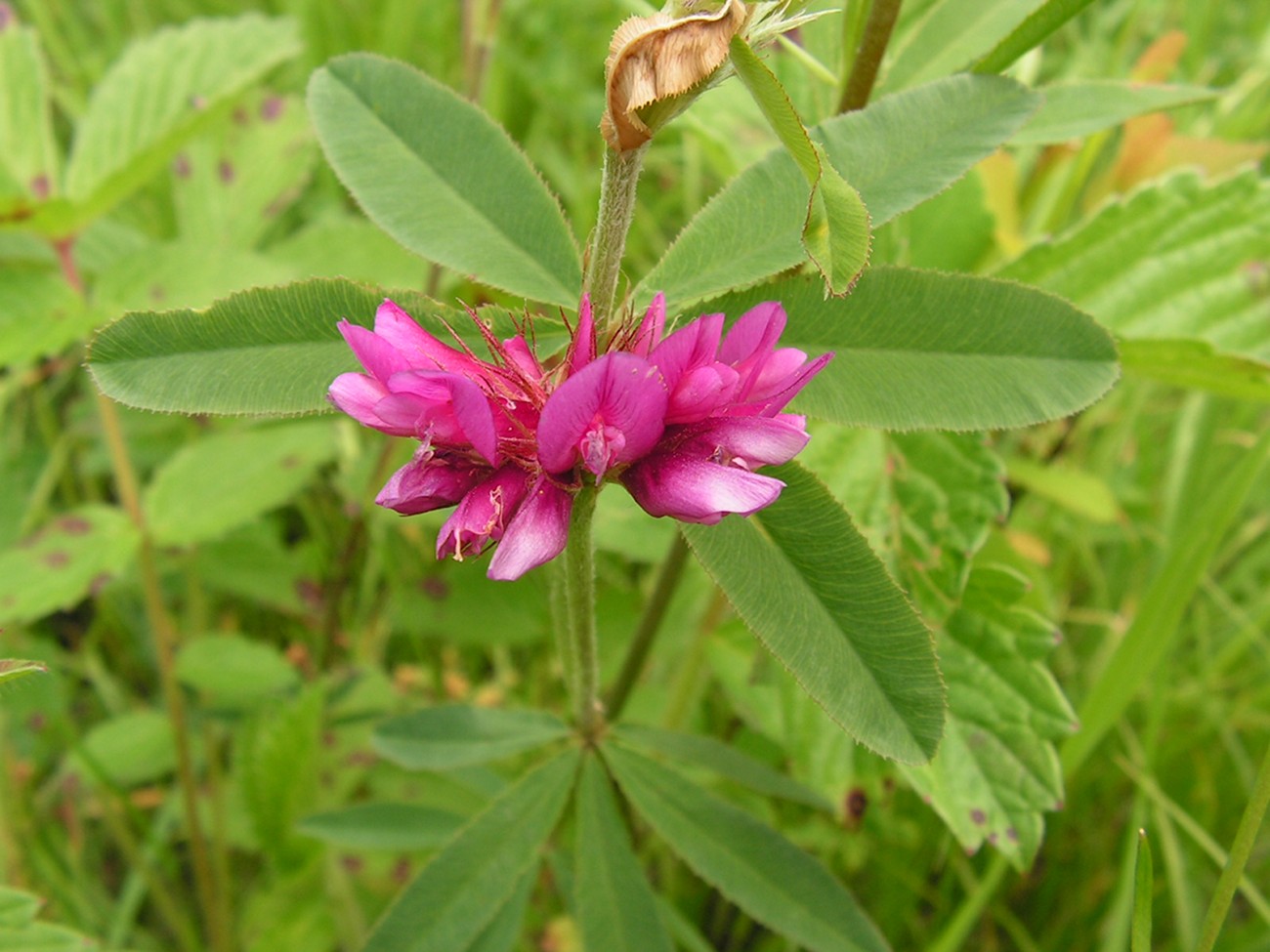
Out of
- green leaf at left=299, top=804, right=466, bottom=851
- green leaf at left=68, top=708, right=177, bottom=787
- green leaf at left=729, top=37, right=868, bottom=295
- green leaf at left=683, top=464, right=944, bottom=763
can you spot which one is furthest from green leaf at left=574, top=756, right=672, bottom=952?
green leaf at left=68, top=708, right=177, bottom=787

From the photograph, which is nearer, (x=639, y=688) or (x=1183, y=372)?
(x=1183, y=372)

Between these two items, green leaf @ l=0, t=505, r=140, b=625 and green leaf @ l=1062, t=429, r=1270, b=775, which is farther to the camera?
green leaf @ l=0, t=505, r=140, b=625

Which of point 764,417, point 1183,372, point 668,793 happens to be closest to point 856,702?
point 764,417

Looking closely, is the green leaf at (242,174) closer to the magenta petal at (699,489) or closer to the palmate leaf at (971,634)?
the palmate leaf at (971,634)

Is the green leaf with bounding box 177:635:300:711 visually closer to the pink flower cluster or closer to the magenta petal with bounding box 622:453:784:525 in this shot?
the pink flower cluster

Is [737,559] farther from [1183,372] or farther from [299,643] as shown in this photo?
[299,643]

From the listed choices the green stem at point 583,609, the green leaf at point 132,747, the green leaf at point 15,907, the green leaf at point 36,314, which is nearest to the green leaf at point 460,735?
the green stem at point 583,609

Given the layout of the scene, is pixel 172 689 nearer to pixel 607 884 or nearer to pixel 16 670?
pixel 607 884
